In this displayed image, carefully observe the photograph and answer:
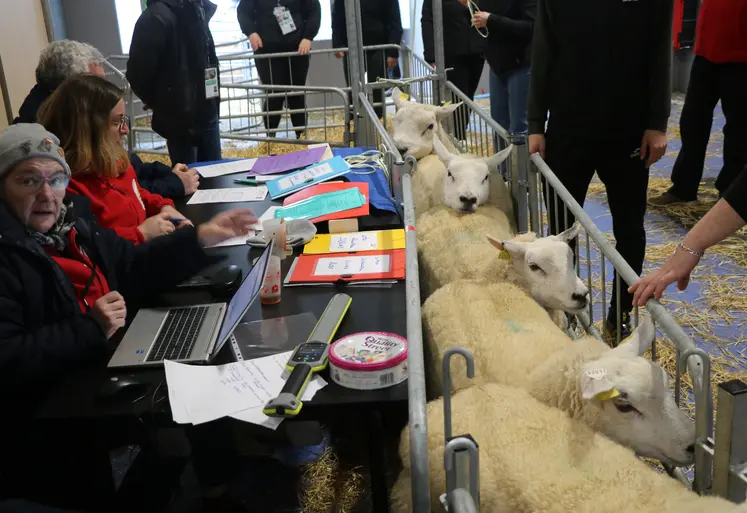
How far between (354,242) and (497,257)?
506 mm

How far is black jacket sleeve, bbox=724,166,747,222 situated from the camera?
1.52 meters

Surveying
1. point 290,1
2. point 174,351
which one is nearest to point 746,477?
point 174,351

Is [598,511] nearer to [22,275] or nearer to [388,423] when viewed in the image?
[388,423]

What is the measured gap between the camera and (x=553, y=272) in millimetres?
2221

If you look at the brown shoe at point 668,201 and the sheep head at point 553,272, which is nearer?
the sheep head at point 553,272

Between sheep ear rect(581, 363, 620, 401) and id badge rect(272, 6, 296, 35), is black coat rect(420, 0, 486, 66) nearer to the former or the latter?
id badge rect(272, 6, 296, 35)

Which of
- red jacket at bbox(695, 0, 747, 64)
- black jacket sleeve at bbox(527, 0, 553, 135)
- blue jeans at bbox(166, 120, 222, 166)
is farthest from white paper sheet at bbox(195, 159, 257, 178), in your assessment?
red jacket at bbox(695, 0, 747, 64)

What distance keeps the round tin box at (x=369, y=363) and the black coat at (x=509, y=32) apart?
9.84 feet

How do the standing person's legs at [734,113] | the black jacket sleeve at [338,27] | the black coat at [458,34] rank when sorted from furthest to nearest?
the black jacket sleeve at [338,27], the black coat at [458,34], the standing person's legs at [734,113]

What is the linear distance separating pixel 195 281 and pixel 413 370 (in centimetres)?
120

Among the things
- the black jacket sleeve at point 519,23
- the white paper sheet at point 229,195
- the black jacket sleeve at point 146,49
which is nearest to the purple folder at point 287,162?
the white paper sheet at point 229,195

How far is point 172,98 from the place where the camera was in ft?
12.9

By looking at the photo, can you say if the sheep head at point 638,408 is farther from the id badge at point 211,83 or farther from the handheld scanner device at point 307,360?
the id badge at point 211,83

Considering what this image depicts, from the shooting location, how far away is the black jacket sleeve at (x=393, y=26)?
6.20 metres
